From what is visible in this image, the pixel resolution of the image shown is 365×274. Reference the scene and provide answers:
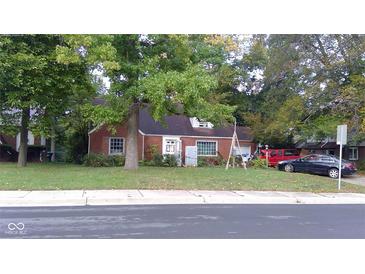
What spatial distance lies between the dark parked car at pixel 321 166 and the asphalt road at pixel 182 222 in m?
14.2

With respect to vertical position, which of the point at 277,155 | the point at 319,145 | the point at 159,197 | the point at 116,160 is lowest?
the point at 159,197

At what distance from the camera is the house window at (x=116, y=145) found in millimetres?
33219

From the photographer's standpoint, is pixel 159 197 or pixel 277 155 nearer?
pixel 159 197

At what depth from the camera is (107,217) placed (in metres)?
10.5

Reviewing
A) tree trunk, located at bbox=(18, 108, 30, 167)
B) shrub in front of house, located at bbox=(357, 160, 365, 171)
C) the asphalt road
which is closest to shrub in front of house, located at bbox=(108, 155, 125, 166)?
tree trunk, located at bbox=(18, 108, 30, 167)

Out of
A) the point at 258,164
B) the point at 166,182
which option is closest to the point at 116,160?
the point at 258,164

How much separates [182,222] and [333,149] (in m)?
34.9

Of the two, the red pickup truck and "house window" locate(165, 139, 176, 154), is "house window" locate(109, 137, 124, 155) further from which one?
the red pickup truck

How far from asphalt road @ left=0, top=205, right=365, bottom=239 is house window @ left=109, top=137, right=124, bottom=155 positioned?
20974 millimetres

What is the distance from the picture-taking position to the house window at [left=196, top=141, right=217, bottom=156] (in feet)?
117

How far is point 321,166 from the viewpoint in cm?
2725

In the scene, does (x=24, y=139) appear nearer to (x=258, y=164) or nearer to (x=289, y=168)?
(x=258, y=164)

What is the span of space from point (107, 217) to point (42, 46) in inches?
608

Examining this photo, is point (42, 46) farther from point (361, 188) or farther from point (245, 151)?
point (245, 151)
